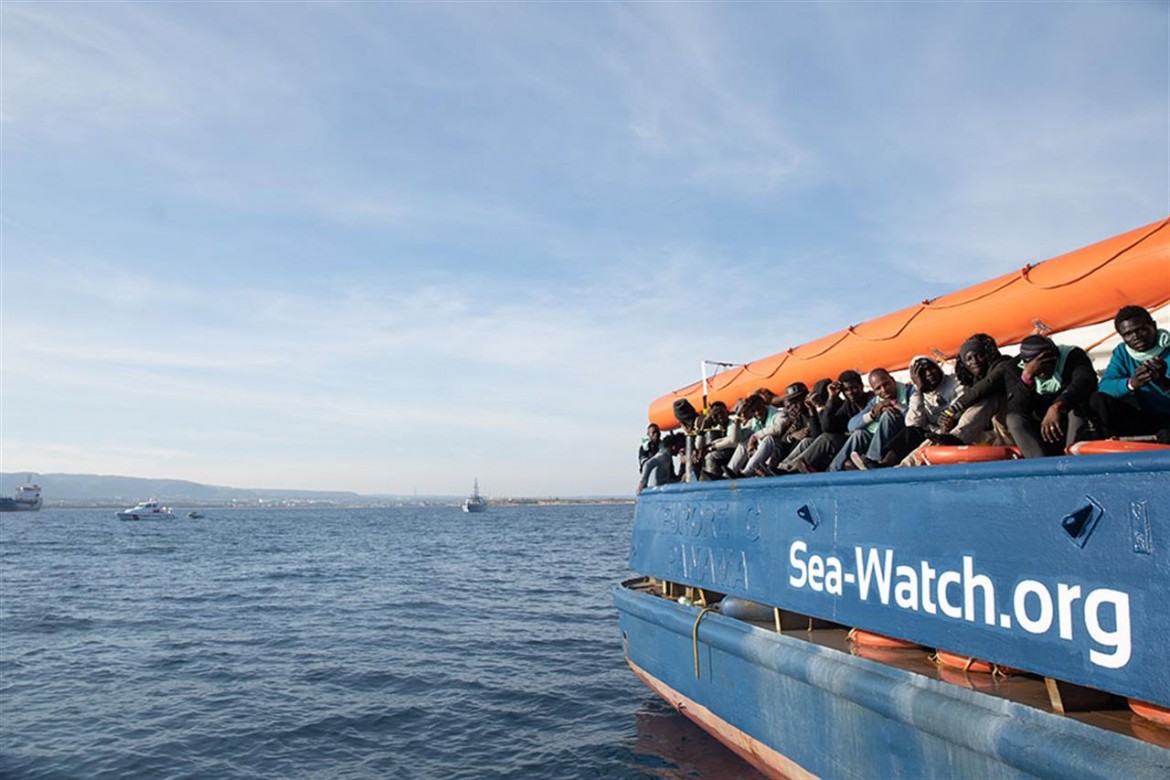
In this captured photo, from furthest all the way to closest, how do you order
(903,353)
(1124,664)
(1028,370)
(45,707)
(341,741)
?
(45,707)
(341,741)
(903,353)
(1028,370)
(1124,664)

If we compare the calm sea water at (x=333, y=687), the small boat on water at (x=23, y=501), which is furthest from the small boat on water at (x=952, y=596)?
the small boat on water at (x=23, y=501)

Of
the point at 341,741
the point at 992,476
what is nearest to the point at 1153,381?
the point at 992,476

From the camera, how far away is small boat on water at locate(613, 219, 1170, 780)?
9.46ft

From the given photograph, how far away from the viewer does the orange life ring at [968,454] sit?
3625 mm

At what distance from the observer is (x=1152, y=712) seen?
2883mm

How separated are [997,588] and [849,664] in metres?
1.17

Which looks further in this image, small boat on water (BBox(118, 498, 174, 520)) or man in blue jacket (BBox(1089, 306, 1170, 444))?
small boat on water (BBox(118, 498, 174, 520))

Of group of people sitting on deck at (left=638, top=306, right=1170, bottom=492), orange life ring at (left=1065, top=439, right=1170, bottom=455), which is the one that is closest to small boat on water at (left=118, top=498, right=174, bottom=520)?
group of people sitting on deck at (left=638, top=306, right=1170, bottom=492)

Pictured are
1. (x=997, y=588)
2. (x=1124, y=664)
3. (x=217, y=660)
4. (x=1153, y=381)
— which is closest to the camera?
(x=1124, y=664)

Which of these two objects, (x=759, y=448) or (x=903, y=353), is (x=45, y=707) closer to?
(x=759, y=448)

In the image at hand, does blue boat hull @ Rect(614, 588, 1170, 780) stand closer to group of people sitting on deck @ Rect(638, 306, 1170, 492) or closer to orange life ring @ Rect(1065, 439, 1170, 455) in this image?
orange life ring @ Rect(1065, 439, 1170, 455)

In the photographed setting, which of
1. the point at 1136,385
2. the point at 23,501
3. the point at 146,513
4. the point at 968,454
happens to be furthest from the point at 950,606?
the point at 23,501

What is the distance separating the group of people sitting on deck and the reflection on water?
2.57 meters

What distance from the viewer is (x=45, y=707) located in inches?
397
